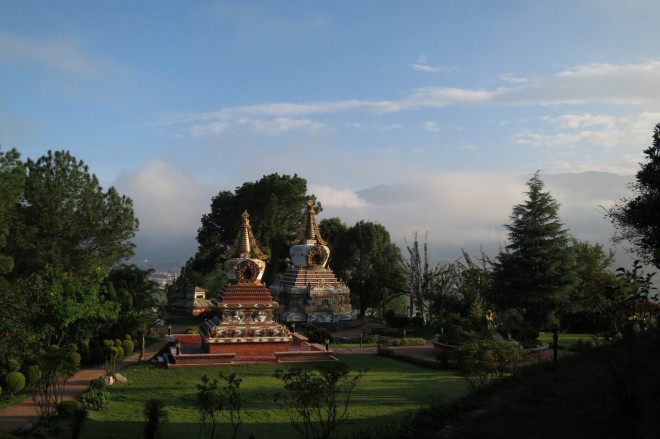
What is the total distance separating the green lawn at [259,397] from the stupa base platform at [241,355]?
3.03ft

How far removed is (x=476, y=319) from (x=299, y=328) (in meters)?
14.2

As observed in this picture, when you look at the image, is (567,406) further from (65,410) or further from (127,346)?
(127,346)

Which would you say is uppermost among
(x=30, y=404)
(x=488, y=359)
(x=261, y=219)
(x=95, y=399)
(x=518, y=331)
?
(x=261, y=219)

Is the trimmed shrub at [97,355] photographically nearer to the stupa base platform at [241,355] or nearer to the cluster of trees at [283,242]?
the stupa base platform at [241,355]

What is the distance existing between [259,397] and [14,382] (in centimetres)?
857

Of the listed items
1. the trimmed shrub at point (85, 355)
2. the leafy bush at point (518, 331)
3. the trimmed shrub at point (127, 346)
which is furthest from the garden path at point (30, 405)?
the leafy bush at point (518, 331)

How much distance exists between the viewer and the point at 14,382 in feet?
63.8

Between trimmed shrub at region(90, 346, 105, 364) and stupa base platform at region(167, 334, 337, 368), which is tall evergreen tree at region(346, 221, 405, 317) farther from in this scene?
trimmed shrub at region(90, 346, 105, 364)

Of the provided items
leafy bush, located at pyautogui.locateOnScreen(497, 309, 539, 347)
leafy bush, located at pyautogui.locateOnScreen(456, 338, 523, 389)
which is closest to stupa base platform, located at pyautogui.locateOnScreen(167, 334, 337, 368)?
leafy bush, located at pyautogui.locateOnScreen(497, 309, 539, 347)

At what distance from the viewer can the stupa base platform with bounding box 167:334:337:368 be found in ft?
81.6

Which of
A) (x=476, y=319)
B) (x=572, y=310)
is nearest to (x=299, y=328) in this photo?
(x=476, y=319)

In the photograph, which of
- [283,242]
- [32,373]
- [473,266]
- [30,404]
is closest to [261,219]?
[283,242]

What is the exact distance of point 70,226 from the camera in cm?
3322

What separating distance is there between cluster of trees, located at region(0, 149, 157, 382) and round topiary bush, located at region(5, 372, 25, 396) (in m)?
4.35
